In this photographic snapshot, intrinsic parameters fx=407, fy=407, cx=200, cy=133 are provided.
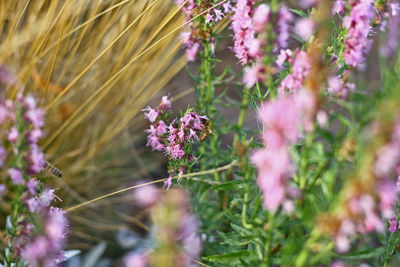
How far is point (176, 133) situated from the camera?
46.5 inches

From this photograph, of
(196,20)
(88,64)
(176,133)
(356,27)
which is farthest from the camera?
(88,64)

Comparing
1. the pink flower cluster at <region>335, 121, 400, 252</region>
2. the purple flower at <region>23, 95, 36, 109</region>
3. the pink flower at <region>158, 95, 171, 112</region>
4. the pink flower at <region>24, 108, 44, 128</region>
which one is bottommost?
the pink flower cluster at <region>335, 121, 400, 252</region>

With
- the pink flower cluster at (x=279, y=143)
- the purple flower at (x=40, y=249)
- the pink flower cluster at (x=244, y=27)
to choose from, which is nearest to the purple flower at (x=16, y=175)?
the purple flower at (x=40, y=249)

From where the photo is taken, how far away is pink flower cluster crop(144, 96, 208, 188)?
1.18m

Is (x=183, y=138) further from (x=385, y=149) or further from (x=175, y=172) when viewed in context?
(x=385, y=149)

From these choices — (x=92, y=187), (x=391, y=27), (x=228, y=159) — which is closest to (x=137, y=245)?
(x=92, y=187)

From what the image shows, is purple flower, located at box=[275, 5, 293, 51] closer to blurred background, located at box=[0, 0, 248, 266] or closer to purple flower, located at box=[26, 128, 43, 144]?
purple flower, located at box=[26, 128, 43, 144]

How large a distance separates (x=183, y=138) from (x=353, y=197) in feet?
2.17

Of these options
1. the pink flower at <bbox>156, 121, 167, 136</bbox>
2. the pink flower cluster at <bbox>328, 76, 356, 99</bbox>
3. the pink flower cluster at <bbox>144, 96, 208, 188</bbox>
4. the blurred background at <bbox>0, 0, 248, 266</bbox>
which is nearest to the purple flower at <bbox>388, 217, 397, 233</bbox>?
the pink flower cluster at <bbox>328, 76, 356, 99</bbox>

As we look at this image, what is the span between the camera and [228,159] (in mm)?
1402

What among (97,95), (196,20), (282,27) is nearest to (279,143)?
(282,27)

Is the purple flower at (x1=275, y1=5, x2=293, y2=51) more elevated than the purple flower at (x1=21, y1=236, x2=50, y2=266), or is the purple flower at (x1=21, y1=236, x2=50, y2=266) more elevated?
the purple flower at (x1=275, y1=5, x2=293, y2=51)

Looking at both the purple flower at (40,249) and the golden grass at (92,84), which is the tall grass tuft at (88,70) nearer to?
the golden grass at (92,84)

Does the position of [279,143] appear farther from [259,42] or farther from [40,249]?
[40,249]
